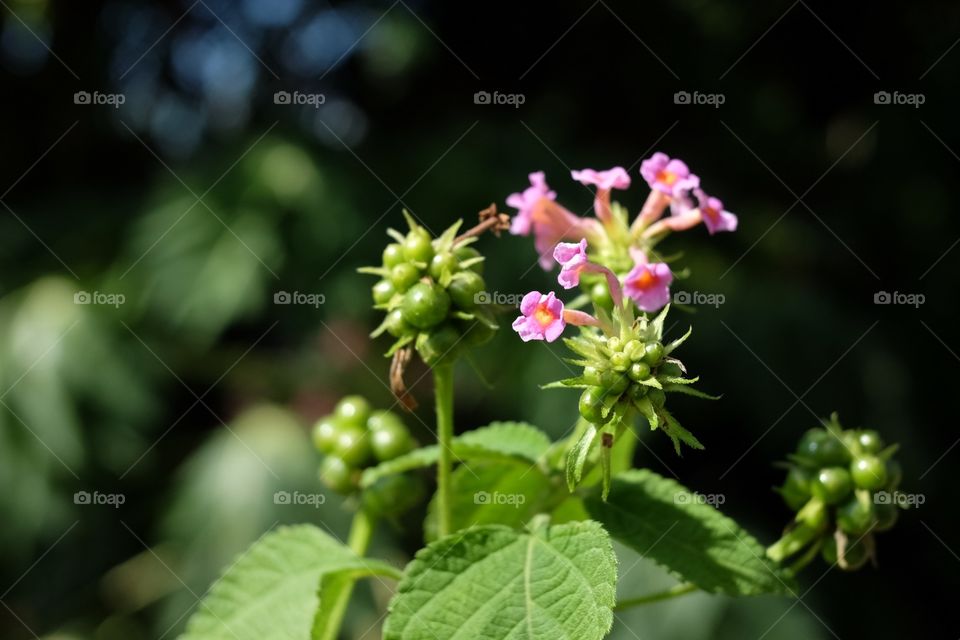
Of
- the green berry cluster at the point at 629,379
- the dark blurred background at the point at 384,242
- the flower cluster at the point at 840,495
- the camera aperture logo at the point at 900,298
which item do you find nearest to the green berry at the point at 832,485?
the flower cluster at the point at 840,495

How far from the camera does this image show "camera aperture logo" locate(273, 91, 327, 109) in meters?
3.61

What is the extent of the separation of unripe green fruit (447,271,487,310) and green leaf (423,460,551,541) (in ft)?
0.72

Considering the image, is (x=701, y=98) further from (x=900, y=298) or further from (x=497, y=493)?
(x=497, y=493)

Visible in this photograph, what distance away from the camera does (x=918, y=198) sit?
3713mm

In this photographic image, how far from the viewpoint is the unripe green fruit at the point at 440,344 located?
101 centimetres

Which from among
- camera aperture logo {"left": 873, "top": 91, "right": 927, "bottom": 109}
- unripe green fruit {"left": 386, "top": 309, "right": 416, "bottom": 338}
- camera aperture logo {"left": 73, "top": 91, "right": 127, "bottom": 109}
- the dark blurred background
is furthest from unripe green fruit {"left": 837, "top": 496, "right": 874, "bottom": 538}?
camera aperture logo {"left": 73, "top": 91, "right": 127, "bottom": 109}

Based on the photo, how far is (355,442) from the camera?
131cm

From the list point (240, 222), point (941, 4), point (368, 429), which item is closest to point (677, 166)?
point (368, 429)

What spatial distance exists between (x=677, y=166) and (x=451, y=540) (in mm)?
538

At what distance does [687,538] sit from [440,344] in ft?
1.11

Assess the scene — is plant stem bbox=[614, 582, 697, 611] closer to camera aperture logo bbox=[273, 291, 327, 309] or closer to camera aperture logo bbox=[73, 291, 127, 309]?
camera aperture logo bbox=[273, 291, 327, 309]

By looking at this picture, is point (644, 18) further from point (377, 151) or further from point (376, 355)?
point (376, 355)

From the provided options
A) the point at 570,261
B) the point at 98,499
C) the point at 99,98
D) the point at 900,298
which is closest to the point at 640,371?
the point at 570,261

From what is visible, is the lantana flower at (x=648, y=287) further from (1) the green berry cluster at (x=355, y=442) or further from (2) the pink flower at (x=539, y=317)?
(1) the green berry cluster at (x=355, y=442)
